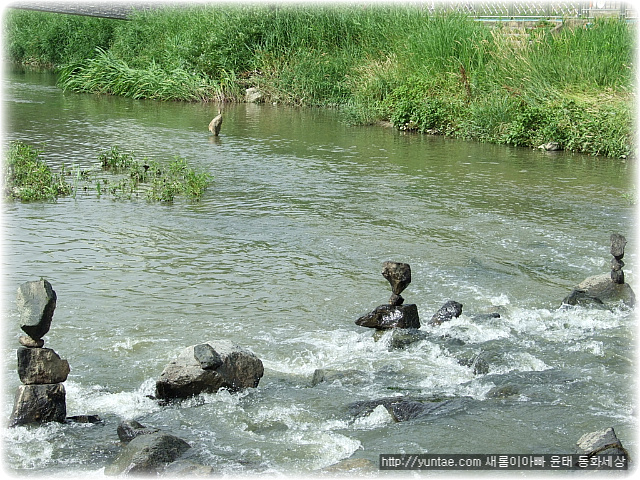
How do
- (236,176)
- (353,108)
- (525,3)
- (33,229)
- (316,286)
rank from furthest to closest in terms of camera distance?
1. (525,3)
2. (353,108)
3. (236,176)
4. (33,229)
5. (316,286)

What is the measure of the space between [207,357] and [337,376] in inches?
41.4

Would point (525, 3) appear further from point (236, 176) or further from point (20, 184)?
point (20, 184)

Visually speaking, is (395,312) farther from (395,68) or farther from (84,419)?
(395,68)

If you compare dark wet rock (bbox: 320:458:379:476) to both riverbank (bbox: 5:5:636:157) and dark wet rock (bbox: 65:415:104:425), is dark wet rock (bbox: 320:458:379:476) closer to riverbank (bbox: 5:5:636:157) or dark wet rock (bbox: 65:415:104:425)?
dark wet rock (bbox: 65:415:104:425)

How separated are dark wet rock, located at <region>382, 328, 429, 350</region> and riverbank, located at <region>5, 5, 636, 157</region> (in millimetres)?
11149

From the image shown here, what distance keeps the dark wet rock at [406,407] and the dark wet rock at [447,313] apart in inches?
67.2

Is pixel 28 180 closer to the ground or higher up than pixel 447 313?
higher up

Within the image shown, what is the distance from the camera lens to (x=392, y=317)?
25.2 ft

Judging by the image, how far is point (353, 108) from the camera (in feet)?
72.6

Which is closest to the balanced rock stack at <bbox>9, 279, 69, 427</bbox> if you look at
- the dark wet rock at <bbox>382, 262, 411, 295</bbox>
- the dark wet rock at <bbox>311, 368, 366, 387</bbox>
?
the dark wet rock at <bbox>311, 368, 366, 387</bbox>

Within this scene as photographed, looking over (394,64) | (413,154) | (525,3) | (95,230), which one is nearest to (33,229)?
(95,230)

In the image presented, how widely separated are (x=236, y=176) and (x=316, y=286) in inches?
243

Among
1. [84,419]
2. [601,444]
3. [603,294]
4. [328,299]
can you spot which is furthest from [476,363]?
[84,419]

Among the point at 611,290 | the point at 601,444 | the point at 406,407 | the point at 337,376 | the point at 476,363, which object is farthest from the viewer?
the point at 611,290
